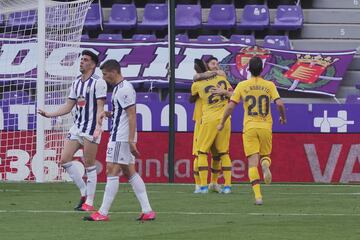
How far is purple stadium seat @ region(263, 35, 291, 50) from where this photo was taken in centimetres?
2653

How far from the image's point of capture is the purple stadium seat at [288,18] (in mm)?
27797

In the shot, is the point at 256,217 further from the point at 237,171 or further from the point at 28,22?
the point at 28,22

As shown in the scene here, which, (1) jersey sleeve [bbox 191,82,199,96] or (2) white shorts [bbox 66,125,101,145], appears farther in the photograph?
(1) jersey sleeve [bbox 191,82,199,96]

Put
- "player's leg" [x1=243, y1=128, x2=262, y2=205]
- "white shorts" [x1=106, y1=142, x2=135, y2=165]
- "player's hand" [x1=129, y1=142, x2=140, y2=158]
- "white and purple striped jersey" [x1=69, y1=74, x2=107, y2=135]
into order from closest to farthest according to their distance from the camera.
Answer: "player's hand" [x1=129, y1=142, x2=140, y2=158]
"white shorts" [x1=106, y1=142, x2=135, y2=165]
"white and purple striped jersey" [x1=69, y1=74, x2=107, y2=135]
"player's leg" [x1=243, y1=128, x2=262, y2=205]

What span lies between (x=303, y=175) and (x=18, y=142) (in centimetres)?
588

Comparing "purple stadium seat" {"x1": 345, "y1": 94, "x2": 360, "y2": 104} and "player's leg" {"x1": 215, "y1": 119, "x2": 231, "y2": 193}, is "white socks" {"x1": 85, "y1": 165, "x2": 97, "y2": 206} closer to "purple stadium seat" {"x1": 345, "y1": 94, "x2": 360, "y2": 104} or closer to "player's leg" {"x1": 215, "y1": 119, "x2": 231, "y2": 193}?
"player's leg" {"x1": 215, "y1": 119, "x2": 231, "y2": 193}

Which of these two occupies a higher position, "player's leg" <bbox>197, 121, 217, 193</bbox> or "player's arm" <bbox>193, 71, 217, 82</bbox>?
"player's arm" <bbox>193, 71, 217, 82</bbox>

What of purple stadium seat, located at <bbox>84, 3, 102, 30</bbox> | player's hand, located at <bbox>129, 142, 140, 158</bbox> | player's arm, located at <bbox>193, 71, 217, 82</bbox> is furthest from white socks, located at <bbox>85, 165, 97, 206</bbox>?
purple stadium seat, located at <bbox>84, 3, 102, 30</bbox>

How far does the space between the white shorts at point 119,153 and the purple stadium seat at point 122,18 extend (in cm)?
1606

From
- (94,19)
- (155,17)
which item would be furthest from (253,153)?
(94,19)

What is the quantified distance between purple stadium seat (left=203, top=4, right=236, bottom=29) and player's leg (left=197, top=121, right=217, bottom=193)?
35.9 feet

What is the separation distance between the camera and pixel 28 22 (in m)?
22.3

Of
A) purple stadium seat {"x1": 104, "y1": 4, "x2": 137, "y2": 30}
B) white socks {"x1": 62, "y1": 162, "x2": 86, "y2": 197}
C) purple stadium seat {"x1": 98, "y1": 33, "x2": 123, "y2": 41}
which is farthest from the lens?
purple stadium seat {"x1": 104, "y1": 4, "x2": 137, "y2": 30}

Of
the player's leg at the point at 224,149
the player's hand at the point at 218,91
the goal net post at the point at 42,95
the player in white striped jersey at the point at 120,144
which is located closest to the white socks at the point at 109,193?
the player in white striped jersey at the point at 120,144
